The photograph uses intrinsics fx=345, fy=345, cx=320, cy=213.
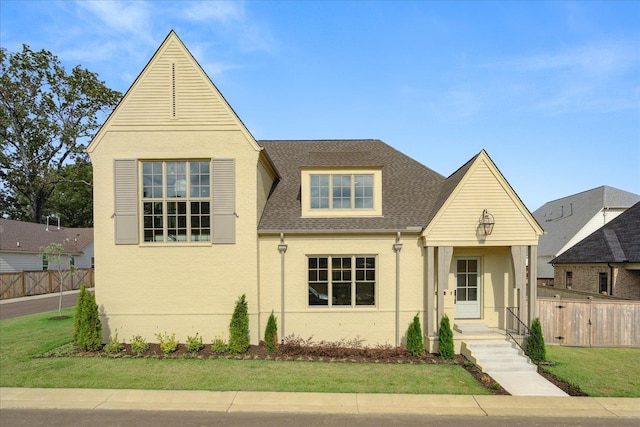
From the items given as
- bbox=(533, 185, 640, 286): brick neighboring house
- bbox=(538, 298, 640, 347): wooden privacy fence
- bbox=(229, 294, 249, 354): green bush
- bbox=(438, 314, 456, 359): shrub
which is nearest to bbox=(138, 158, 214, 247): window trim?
bbox=(229, 294, 249, 354): green bush

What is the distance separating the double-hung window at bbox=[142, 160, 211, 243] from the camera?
1223cm

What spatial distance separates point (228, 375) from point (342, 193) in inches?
282

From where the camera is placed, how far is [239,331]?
11297 millimetres

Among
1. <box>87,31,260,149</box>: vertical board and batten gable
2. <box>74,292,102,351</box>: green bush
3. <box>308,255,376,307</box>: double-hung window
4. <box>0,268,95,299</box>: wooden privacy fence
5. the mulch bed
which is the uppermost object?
<box>87,31,260,149</box>: vertical board and batten gable

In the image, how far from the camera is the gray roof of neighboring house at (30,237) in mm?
28578

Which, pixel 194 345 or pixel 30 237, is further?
pixel 30 237

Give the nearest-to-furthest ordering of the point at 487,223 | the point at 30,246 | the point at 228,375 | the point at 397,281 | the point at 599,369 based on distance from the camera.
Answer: the point at 228,375, the point at 599,369, the point at 487,223, the point at 397,281, the point at 30,246

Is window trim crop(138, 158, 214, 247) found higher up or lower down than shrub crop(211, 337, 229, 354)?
higher up

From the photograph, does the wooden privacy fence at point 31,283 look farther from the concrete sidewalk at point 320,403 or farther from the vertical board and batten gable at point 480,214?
the vertical board and batten gable at point 480,214

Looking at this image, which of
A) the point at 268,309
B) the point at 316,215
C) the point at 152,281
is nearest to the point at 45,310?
the point at 152,281

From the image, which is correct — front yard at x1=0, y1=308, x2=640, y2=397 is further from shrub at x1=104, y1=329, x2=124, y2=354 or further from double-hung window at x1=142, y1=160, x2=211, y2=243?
double-hung window at x1=142, y1=160, x2=211, y2=243

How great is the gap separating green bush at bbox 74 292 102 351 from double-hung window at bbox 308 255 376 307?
23.4 feet

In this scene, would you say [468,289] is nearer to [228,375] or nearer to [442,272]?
[442,272]

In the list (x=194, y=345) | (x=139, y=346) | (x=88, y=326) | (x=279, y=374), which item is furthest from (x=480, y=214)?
(x=88, y=326)
